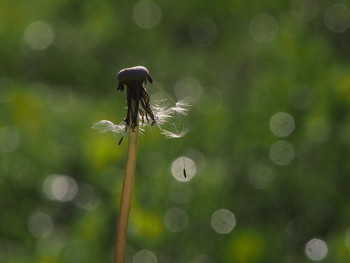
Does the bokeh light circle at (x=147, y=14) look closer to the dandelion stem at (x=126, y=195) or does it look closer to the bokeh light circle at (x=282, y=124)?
the bokeh light circle at (x=282, y=124)

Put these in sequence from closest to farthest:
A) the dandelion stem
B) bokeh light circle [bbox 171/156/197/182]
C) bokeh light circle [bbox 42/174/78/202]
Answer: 1. the dandelion stem
2. bokeh light circle [bbox 171/156/197/182]
3. bokeh light circle [bbox 42/174/78/202]

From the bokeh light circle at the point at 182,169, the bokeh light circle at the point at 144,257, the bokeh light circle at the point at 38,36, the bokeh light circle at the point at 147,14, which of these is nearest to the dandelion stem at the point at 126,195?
the bokeh light circle at the point at 144,257

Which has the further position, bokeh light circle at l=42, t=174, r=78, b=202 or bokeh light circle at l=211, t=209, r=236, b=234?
bokeh light circle at l=42, t=174, r=78, b=202

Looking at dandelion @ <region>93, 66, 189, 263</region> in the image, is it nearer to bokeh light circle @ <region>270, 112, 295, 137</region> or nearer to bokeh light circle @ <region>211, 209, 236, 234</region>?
bokeh light circle @ <region>211, 209, 236, 234</region>

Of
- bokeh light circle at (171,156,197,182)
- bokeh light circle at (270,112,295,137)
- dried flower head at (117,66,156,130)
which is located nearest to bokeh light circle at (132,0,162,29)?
bokeh light circle at (270,112,295,137)

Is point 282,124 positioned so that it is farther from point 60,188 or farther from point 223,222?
point 60,188

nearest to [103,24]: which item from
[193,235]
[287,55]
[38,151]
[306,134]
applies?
[287,55]
